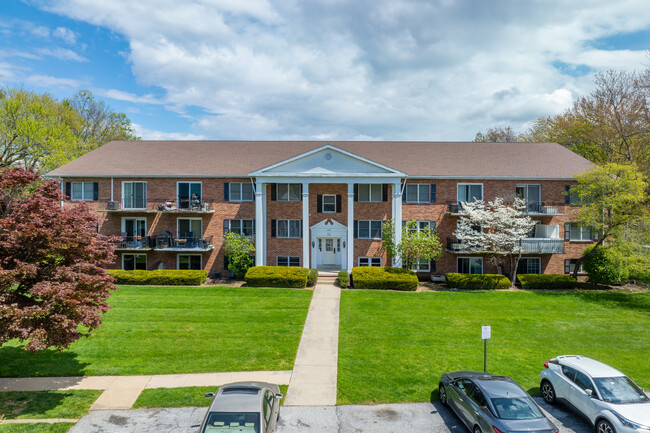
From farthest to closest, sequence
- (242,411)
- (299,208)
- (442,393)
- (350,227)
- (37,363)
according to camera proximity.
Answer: (299,208) < (350,227) < (37,363) < (442,393) < (242,411)

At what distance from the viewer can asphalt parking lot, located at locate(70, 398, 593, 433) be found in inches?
400

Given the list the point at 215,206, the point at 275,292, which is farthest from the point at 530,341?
the point at 215,206

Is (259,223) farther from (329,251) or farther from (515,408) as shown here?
(515,408)

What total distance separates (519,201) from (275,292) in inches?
717

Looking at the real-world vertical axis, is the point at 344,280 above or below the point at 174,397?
above

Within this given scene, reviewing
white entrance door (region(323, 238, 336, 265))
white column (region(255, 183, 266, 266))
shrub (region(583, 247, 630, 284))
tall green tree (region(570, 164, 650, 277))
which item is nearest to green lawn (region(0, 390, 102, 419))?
white column (region(255, 183, 266, 266))

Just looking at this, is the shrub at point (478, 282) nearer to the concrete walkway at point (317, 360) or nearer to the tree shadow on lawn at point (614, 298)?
the tree shadow on lawn at point (614, 298)

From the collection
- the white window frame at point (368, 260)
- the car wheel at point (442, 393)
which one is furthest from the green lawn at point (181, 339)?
the white window frame at point (368, 260)

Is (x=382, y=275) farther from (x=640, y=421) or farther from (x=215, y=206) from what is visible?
(x=640, y=421)

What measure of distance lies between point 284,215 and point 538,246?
18.6 m

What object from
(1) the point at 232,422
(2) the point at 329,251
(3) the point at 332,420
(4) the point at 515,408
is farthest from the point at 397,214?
(1) the point at 232,422

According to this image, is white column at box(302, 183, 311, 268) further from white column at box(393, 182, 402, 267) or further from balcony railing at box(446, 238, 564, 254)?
balcony railing at box(446, 238, 564, 254)

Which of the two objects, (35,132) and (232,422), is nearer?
(232,422)

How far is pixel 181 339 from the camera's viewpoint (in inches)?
634
